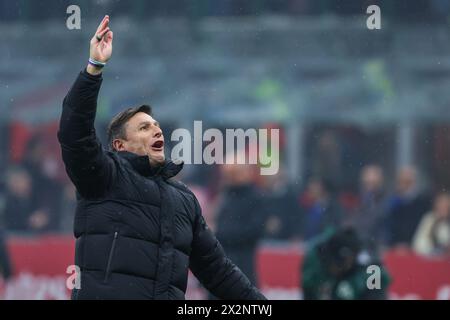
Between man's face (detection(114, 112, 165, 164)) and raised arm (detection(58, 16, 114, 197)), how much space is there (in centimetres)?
32

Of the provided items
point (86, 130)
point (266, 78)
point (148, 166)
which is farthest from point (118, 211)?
point (266, 78)

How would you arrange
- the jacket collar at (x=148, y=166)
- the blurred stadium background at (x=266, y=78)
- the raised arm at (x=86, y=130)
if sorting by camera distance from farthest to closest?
the blurred stadium background at (x=266, y=78) → the jacket collar at (x=148, y=166) → the raised arm at (x=86, y=130)

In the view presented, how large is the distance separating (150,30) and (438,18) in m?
3.62

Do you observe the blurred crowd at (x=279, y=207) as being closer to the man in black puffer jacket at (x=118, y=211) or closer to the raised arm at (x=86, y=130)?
the man in black puffer jacket at (x=118, y=211)

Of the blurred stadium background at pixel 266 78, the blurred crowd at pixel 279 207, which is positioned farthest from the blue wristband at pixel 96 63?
the blurred stadium background at pixel 266 78

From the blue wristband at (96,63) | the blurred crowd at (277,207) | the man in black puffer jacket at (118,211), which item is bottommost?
the man in black puffer jacket at (118,211)

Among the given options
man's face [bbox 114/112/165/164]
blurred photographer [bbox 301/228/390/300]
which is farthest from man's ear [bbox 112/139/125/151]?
blurred photographer [bbox 301/228/390/300]

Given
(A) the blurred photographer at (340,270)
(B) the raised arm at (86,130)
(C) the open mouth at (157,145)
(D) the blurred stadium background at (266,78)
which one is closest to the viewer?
(B) the raised arm at (86,130)

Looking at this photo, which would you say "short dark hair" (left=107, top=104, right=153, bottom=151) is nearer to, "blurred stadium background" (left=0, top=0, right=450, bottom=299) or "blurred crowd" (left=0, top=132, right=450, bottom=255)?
"blurred crowd" (left=0, top=132, right=450, bottom=255)

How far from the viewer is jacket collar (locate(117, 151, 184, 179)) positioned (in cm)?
631

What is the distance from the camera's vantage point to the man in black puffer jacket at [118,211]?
19.8ft

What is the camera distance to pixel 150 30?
1753 centimetres
